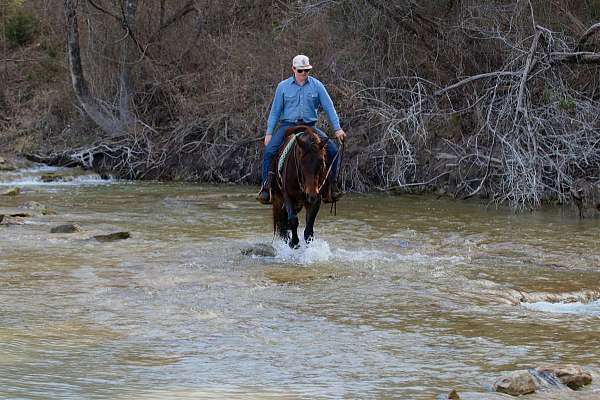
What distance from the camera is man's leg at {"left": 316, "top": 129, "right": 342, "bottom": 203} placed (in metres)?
12.4

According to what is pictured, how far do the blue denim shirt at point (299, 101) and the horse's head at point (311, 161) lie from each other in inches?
22.5

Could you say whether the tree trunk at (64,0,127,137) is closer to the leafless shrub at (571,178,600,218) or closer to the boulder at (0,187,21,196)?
the boulder at (0,187,21,196)

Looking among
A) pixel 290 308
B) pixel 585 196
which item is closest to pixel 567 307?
pixel 290 308

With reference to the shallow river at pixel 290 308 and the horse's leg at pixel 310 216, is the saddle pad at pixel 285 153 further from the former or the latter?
the shallow river at pixel 290 308

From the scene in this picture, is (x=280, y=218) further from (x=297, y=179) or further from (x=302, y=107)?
(x=302, y=107)

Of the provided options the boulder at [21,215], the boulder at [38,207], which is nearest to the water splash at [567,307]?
the boulder at [21,215]

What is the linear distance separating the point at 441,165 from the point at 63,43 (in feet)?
48.6

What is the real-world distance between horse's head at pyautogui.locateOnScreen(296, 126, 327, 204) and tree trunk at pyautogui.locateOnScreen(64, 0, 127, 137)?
1552 cm

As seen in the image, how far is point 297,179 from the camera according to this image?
12.3 metres

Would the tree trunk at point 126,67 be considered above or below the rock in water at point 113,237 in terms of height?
above

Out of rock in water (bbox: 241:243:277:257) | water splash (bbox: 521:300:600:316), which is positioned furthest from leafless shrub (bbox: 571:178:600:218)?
water splash (bbox: 521:300:600:316)

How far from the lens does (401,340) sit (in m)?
8.28

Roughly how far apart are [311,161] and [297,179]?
0.52 meters

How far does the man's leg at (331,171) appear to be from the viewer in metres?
12.4
